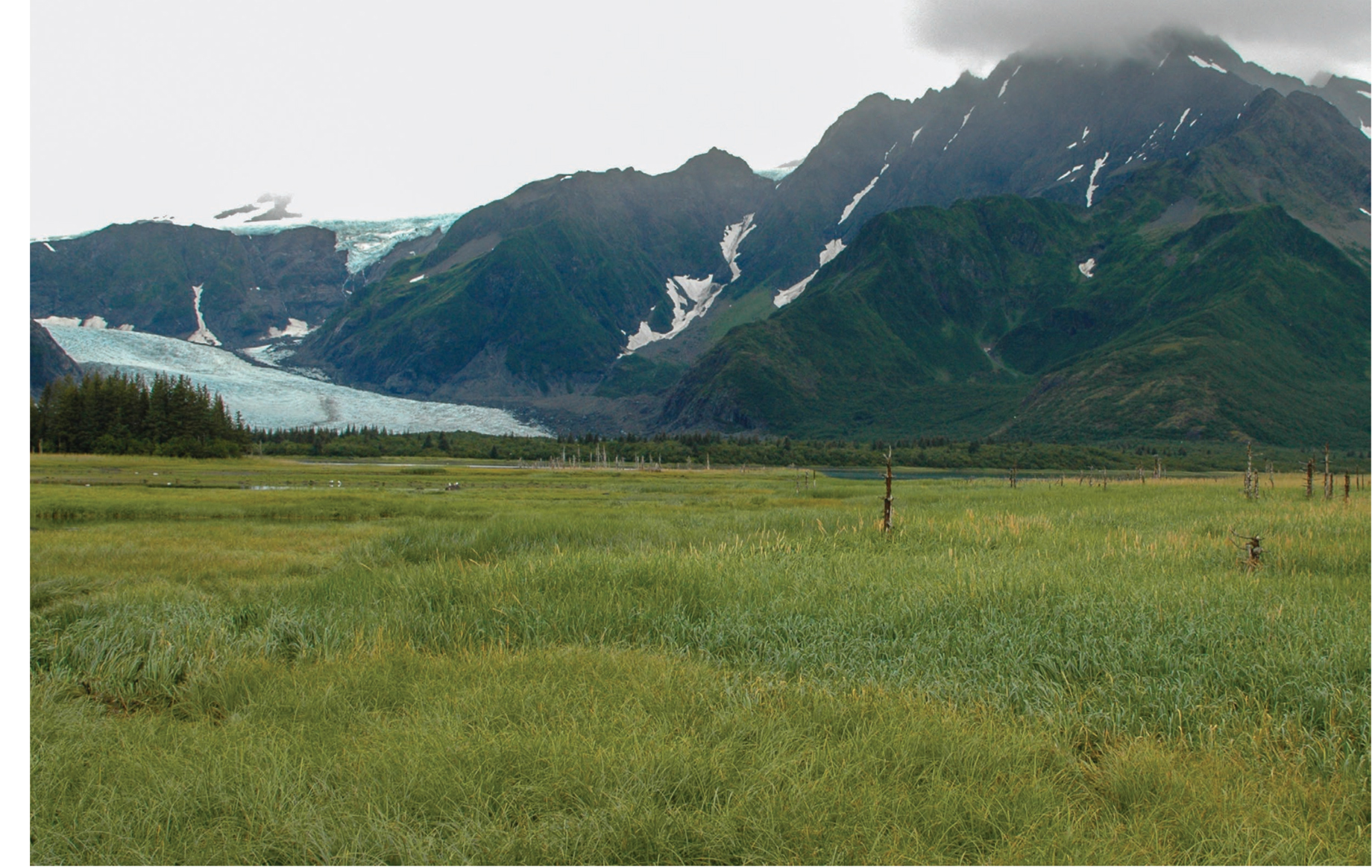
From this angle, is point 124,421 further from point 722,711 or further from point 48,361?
point 48,361

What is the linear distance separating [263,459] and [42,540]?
83.2m

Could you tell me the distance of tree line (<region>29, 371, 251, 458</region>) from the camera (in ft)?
266

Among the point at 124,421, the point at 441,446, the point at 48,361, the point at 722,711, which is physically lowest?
the point at 441,446

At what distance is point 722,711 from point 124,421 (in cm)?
10015

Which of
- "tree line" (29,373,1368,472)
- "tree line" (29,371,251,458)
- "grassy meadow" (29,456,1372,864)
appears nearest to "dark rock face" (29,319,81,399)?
"tree line" (29,373,1368,472)

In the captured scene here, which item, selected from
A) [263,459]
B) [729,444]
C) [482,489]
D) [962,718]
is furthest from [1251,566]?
[729,444]

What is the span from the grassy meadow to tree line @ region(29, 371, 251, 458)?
82.9m

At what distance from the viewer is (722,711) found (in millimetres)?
6941

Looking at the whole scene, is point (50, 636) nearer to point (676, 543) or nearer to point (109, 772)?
point (109, 772)

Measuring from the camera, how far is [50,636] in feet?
35.9

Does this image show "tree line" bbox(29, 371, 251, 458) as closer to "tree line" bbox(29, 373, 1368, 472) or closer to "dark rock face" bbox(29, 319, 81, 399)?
"tree line" bbox(29, 373, 1368, 472)

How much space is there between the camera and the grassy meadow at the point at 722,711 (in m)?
5.27

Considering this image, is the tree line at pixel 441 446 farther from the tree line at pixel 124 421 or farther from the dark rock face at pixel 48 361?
the dark rock face at pixel 48 361

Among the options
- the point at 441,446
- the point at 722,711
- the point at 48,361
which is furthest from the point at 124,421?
the point at 48,361
